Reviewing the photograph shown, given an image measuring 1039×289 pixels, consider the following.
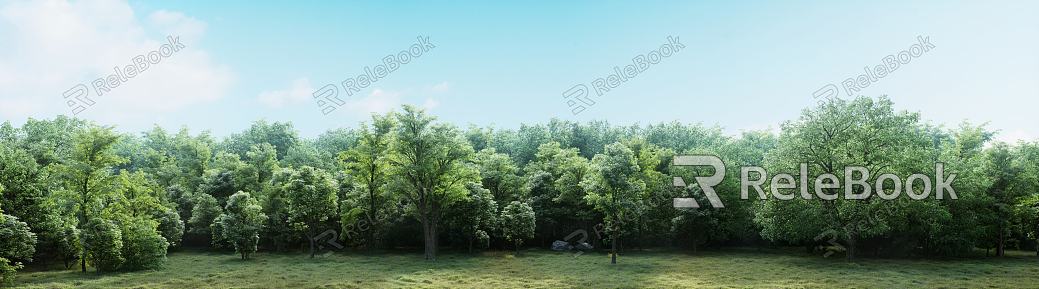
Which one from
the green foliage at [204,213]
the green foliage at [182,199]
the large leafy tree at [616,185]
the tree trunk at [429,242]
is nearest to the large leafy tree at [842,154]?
the large leafy tree at [616,185]

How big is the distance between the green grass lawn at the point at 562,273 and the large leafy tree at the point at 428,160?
16.3 ft

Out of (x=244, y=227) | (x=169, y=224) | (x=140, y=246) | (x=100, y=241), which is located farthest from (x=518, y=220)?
(x=169, y=224)

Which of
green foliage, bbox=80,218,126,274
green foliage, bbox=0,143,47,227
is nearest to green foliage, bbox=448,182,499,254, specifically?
green foliage, bbox=80,218,126,274

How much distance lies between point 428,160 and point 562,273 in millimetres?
13117

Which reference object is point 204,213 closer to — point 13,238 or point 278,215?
point 278,215

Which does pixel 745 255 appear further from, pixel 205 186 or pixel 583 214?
pixel 205 186

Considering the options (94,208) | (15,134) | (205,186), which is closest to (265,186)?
(205,186)

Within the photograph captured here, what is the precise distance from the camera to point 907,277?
82.0 feet

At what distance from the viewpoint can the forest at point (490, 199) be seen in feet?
96.2

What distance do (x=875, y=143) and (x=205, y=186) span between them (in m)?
56.1

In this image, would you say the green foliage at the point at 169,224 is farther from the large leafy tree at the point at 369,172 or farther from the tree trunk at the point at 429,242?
the tree trunk at the point at 429,242

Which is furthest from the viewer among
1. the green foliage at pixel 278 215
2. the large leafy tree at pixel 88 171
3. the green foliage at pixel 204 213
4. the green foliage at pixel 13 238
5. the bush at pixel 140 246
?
the green foliage at pixel 204 213

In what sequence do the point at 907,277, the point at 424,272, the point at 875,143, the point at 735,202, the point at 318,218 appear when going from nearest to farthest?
1. the point at 907,277
2. the point at 424,272
3. the point at 875,143
4. the point at 318,218
5. the point at 735,202

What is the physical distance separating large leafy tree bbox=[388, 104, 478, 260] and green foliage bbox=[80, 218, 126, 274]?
16371mm
